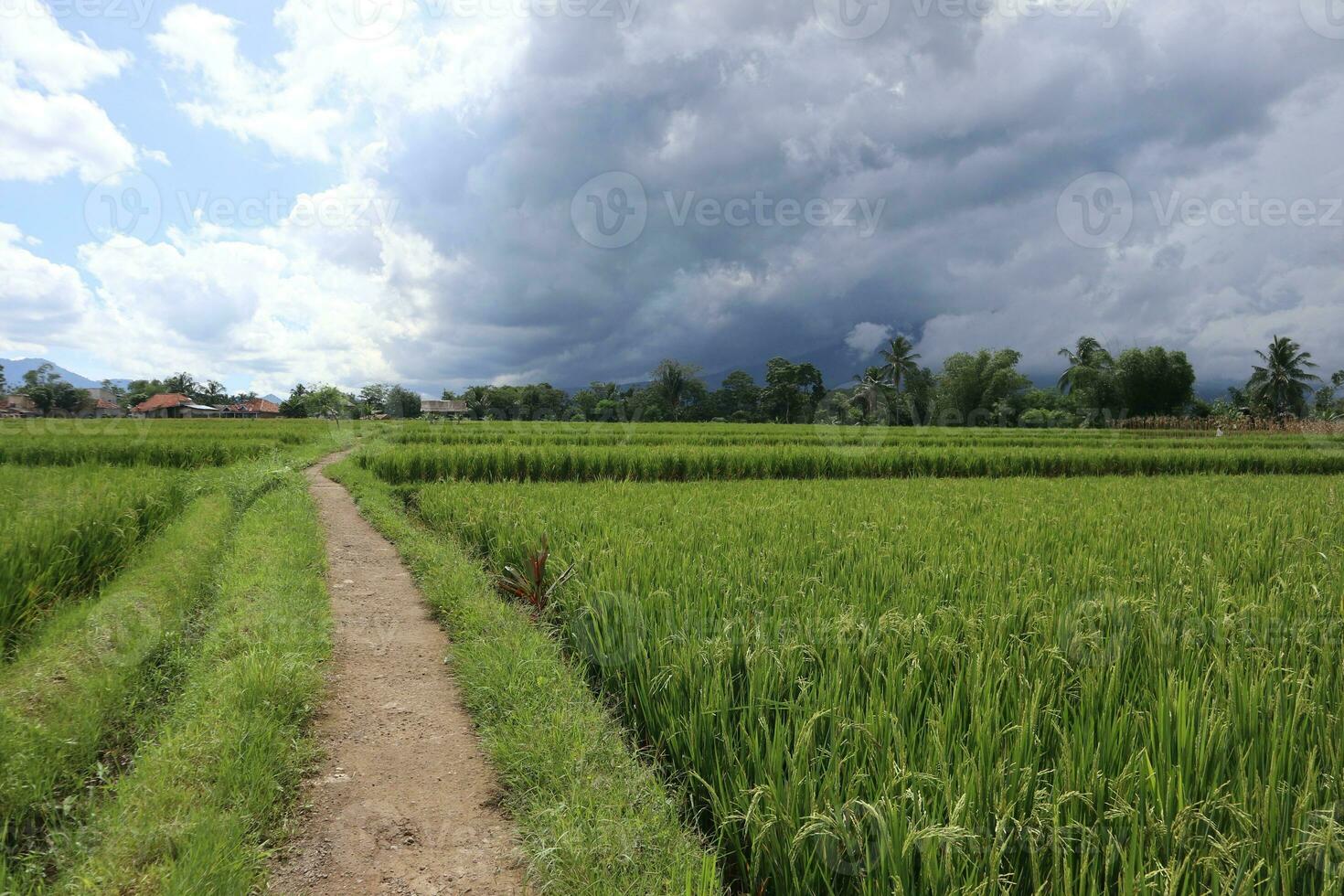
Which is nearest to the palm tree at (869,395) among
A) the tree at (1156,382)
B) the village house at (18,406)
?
the tree at (1156,382)

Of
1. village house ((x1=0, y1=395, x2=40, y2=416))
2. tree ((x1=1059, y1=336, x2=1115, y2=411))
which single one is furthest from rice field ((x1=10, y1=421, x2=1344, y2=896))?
village house ((x1=0, y1=395, x2=40, y2=416))

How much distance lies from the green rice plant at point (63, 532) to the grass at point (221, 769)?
122 cm

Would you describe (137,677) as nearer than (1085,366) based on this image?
Yes

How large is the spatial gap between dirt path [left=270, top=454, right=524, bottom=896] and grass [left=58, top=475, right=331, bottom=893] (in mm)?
155

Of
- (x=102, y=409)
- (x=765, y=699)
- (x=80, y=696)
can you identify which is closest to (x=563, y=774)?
(x=765, y=699)

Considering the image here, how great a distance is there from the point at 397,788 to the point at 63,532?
4886 mm

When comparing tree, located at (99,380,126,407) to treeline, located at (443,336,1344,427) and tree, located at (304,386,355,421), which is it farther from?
treeline, located at (443,336,1344,427)

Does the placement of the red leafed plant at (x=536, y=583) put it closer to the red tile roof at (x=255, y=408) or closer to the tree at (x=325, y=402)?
the tree at (x=325, y=402)

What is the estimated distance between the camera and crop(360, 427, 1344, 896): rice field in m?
1.58

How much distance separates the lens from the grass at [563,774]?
2016 millimetres

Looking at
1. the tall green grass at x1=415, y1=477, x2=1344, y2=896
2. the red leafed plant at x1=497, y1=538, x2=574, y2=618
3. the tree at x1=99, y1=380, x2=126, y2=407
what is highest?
the tree at x1=99, y1=380, x2=126, y2=407

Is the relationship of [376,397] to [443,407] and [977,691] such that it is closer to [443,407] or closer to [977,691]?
[443,407]

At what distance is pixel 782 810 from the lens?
1.82m

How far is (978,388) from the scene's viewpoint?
71.7 m
